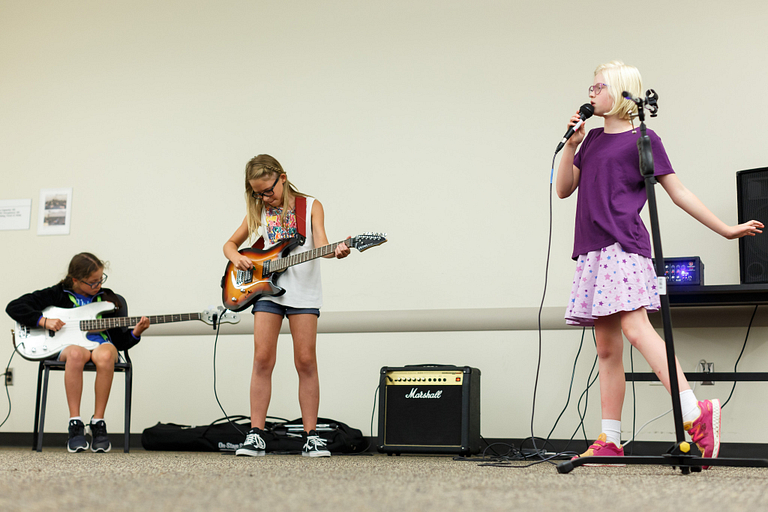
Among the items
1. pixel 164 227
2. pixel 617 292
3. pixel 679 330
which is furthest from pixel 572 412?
pixel 164 227

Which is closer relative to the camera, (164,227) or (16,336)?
(16,336)

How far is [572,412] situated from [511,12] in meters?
1.95

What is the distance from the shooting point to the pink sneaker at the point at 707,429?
1852mm

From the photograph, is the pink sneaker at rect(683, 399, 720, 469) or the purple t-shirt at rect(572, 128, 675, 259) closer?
the pink sneaker at rect(683, 399, 720, 469)

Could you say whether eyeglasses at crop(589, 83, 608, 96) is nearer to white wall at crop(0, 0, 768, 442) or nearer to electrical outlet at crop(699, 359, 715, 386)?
white wall at crop(0, 0, 768, 442)

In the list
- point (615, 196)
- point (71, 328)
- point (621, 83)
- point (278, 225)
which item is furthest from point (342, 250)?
point (71, 328)

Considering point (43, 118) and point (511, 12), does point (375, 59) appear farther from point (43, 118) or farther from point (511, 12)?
point (43, 118)

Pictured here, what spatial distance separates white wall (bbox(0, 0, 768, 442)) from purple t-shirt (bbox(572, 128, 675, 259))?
3.82ft

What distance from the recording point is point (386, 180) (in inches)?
141

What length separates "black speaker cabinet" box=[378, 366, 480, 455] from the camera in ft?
9.18

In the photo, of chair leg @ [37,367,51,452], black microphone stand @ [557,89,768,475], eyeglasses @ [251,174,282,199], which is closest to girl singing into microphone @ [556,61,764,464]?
black microphone stand @ [557,89,768,475]

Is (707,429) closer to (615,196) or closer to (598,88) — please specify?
(615,196)

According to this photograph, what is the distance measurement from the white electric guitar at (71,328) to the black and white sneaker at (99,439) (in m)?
0.36

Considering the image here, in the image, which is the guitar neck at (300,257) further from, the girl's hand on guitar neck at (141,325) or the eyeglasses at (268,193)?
the girl's hand on guitar neck at (141,325)
